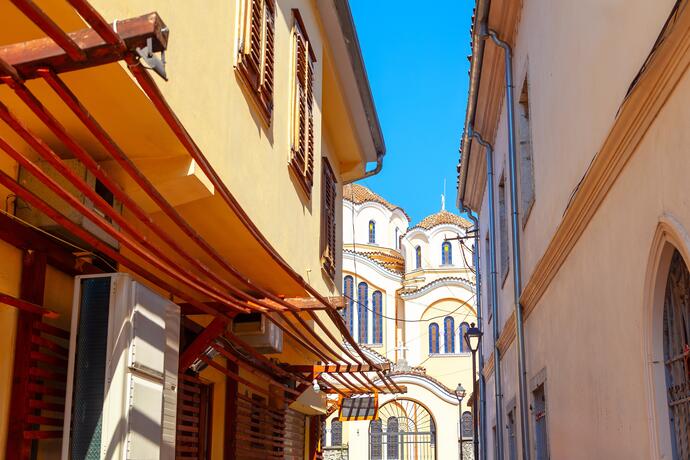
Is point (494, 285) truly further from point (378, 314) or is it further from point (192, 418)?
point (378, 314)

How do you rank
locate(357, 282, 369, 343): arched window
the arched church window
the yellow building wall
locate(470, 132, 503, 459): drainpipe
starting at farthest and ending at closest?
locate(357, 282, 369, 343): arched window, locate(470, 132, 503, 459): drainpipe, the yellow building wall, the arched church window

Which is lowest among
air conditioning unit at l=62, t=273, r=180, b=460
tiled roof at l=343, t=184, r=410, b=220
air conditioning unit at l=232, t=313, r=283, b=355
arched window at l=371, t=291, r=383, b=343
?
air conditioning unit at l=62, t=273, r=180, b=460

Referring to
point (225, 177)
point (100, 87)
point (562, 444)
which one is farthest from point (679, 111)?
point (562, 444)

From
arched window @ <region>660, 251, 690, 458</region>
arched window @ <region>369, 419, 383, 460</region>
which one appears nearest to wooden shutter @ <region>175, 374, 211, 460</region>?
arched window @ <region>660, 251, 690, 458</region>

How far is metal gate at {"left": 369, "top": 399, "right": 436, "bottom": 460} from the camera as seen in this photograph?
37.7 meters

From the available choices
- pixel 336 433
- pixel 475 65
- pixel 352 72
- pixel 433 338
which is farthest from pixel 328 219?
pixel 433 338

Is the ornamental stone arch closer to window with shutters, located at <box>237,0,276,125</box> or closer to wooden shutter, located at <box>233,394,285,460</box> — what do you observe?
window with shutters, located at <box>237,0,276,125</box>

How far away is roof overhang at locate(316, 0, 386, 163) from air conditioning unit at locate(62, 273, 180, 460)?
641cm

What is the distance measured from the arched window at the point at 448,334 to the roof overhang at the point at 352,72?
1312 inches

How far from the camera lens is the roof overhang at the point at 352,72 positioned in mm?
11151

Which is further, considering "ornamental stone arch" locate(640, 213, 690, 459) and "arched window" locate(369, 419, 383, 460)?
"arched window" locate(369, 419, 383, 460)

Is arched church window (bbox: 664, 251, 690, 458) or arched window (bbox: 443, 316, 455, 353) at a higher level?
arched window (bbox: 443, 316, 455, 353)

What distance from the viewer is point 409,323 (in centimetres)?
4766

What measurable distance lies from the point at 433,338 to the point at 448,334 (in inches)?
32.6
